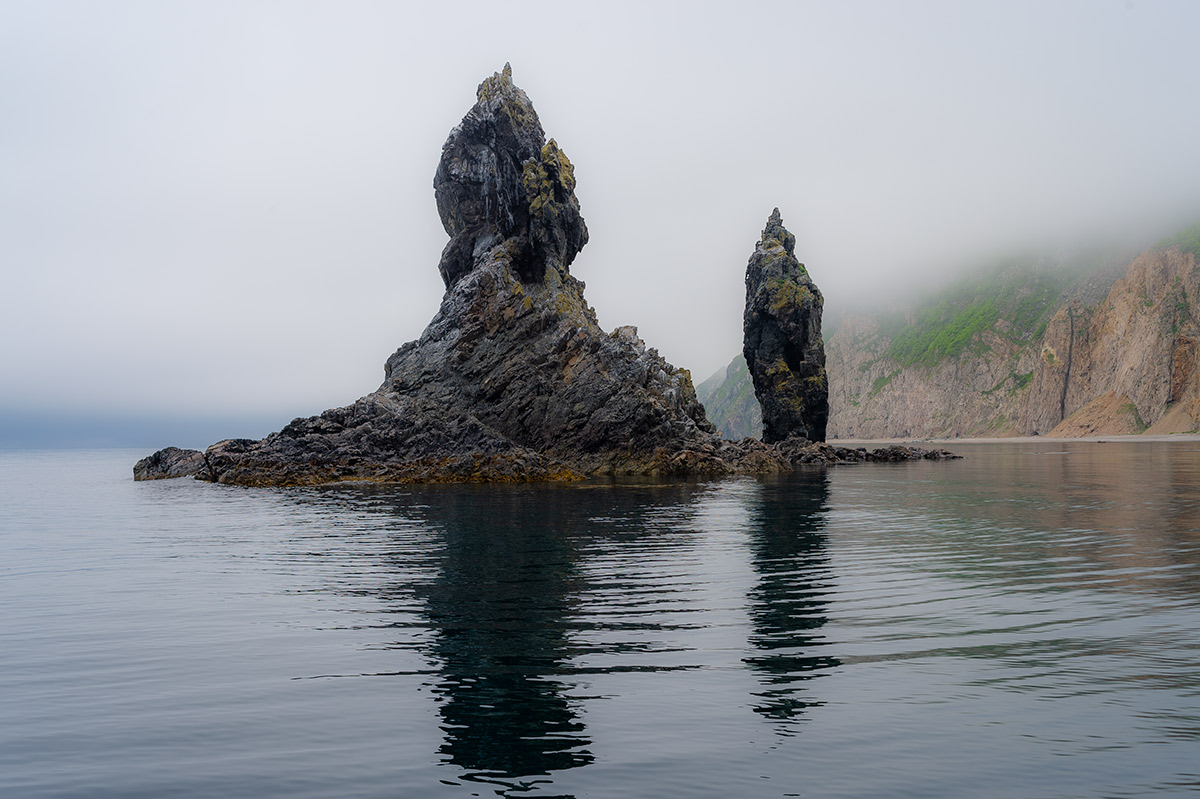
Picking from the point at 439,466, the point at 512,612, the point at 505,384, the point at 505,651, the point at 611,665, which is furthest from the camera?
the point at 505,384

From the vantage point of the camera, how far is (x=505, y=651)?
14.4 meters

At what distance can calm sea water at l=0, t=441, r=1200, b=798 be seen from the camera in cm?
889

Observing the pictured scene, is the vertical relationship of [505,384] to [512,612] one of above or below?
above

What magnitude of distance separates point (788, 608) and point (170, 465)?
87018 mm

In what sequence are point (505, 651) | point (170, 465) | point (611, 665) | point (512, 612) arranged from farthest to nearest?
point (170, 465)
point (512, 612)
point (505, 651)
point (611, 665)

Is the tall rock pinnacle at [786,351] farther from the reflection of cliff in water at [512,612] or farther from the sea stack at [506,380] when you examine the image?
the reflection of cliff in water at [512,612]

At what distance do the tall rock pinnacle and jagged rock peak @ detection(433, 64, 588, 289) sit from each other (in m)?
37.5

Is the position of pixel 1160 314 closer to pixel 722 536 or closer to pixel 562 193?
pixel 562 193

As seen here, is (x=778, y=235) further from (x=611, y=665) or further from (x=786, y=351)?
(x=611, y=665)

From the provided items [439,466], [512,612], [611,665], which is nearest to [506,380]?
[439,466]

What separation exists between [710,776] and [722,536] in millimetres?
23113

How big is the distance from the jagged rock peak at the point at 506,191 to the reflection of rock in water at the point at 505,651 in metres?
58.6

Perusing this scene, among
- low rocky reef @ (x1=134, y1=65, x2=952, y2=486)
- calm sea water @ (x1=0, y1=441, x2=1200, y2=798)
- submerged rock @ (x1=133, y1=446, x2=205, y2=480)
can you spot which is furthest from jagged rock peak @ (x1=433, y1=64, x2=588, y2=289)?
calm sea water @ (x1=0, y1=441, x2=1200, y2=798)

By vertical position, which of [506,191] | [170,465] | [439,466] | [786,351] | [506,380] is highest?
[506,191]
